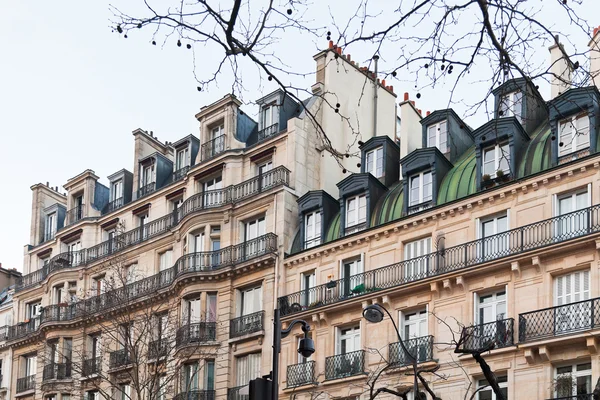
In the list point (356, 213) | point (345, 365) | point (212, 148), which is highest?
point (212, 148)

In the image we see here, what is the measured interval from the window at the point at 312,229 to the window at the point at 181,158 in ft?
27.5

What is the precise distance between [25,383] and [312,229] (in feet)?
61.4

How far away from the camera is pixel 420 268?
3212cm

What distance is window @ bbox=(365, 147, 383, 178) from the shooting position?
120ft

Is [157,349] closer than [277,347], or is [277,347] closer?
[277,347]

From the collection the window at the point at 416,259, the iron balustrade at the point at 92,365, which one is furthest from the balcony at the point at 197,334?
the window at the point at 416,259

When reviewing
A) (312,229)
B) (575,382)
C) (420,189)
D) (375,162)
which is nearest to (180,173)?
(312,229)

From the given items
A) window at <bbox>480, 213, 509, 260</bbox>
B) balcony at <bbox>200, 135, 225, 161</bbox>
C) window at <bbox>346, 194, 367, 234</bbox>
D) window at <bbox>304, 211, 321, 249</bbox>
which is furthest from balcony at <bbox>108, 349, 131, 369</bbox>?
window at <bbox>480, 213, 509, 260</bbox>

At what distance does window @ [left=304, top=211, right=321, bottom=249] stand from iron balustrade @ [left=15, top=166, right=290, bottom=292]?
1612 millimetres

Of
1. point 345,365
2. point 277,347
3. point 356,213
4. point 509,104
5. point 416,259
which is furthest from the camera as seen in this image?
point 356,213

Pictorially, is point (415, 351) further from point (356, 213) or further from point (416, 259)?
point (356, 213)

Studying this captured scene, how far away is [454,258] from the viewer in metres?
31.2

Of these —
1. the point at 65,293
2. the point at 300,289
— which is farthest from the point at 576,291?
the point at 65,293

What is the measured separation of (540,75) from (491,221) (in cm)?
2228
